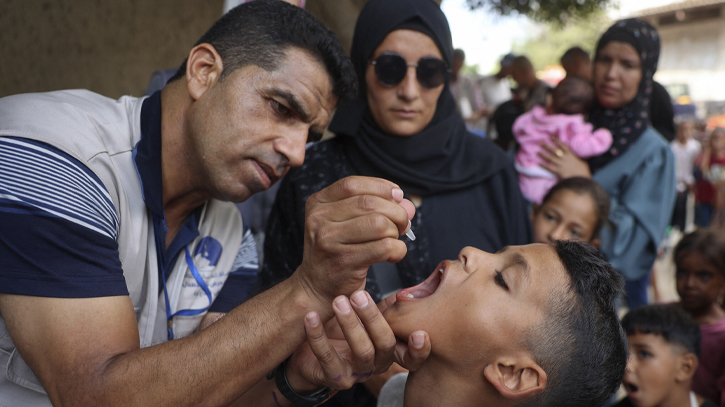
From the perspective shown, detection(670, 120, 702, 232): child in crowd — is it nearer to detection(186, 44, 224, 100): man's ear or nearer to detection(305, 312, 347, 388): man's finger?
Result: detection(186, 44, 224, 100): man's ear

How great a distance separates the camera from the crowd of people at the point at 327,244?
4.64 feet

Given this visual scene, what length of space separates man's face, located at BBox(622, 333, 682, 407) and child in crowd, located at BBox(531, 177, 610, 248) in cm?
68

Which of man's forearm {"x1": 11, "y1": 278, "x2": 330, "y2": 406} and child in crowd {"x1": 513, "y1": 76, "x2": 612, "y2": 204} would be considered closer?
man's forearm {"x1": 11, "y1": 278, "x2": 330, "y2": 406}

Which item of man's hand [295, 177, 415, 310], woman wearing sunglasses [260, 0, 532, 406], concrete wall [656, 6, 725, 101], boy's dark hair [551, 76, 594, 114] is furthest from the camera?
concrete wall [656, 6, 725, 101]

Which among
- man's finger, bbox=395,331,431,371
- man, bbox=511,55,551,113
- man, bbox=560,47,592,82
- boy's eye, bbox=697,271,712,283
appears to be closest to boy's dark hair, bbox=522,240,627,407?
man's finger, bbox=395,331,431,371

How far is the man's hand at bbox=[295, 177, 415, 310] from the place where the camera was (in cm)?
129

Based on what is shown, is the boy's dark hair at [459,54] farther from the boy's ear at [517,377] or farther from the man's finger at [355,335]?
the man's finger at [355,335]

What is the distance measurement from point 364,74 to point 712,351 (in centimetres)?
266

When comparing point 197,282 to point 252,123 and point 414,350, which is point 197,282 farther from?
point 414,350

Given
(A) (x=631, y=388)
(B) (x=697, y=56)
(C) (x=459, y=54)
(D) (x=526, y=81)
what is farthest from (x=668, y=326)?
(B) (x=697, y=56)

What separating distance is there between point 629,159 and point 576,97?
2.09 feet

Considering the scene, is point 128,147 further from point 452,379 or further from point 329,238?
point 452,379

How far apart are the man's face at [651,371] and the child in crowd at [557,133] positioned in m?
1.15

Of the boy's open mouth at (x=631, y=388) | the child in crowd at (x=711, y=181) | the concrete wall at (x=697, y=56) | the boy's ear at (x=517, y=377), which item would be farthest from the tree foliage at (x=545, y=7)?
the concrete wall at (x=697, y=56)
